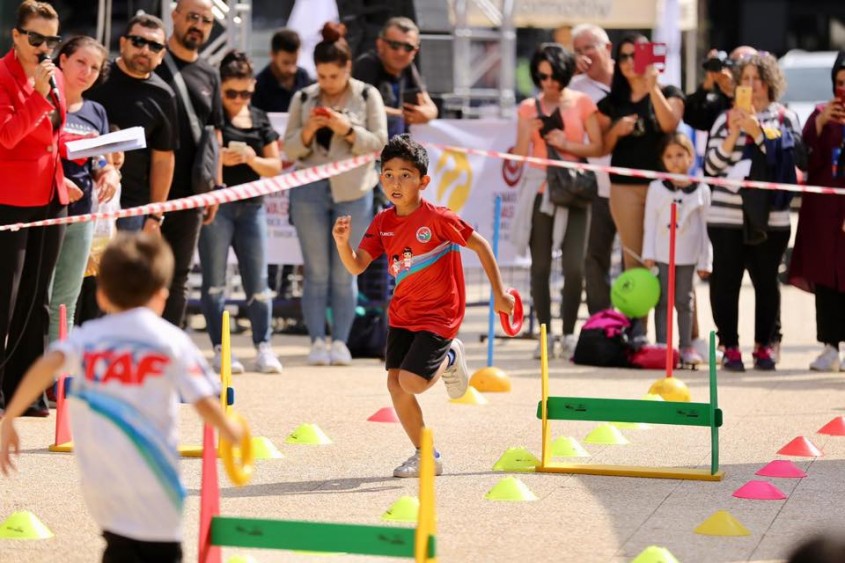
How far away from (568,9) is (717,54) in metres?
12.7

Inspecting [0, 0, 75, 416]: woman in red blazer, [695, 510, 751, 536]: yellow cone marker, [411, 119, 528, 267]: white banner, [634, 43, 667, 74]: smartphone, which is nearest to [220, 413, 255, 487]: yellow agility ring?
[695, 510, 751, 536]: yellow cone marker

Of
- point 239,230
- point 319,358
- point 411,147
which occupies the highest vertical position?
point 411,147

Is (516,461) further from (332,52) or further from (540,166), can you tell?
(540,166)

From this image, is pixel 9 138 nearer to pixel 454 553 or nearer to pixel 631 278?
pixel 454 553

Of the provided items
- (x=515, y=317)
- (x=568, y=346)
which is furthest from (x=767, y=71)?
(x=515, y=317)

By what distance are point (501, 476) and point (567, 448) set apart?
27.6 inches

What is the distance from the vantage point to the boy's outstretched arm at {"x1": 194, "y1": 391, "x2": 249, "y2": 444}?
4.46m

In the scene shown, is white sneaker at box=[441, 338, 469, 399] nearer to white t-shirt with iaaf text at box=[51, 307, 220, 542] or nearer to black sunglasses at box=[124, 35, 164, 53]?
black sunglasses at box=[124, 35, 164, 53]

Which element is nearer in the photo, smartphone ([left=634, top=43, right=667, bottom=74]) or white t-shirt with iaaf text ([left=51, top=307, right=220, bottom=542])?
white t-shirt with iaaf text ([left=51, top=307, right=220, bottom=542])

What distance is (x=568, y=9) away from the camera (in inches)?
970

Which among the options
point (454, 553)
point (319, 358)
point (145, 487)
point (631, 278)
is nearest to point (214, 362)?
point (319, 358)

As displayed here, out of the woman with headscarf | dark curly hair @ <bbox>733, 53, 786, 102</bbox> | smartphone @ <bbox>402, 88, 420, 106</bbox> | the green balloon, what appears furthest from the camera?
smartphone @ <bbox>402, 88, 420, 106</bbox>

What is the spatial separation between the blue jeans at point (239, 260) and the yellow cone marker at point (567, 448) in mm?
3674

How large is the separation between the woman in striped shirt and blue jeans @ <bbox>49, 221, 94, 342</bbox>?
4.67 metres
